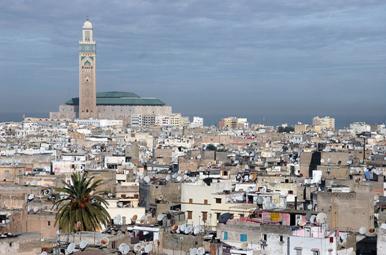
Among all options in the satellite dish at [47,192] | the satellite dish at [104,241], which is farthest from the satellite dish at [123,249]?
the satellite dish at [47,192]

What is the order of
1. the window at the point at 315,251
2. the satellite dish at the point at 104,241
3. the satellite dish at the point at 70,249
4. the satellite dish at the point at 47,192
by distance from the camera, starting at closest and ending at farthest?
the satellite dish at the point at 70,249 < the window at the point at 315,251 < the satellite dish at the point at 104,241 < the satellite dish at the point at 47,192

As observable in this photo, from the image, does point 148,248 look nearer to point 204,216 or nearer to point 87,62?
point 204,216

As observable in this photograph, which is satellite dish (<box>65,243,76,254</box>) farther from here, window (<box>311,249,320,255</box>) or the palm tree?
the palm tree

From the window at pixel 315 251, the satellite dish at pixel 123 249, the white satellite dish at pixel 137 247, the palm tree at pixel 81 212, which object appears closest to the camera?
the satellite dish at pixel 123 249

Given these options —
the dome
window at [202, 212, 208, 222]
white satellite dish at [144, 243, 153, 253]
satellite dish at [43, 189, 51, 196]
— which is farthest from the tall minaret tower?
white satellite dish at [144, 243, 153, 253]

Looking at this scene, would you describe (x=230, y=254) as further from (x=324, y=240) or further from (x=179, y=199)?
(x=179, y=199)

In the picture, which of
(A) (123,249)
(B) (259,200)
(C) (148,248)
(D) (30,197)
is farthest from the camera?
(D) (30,197)

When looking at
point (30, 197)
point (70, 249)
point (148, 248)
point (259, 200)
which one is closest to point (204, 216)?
point (259, 200)

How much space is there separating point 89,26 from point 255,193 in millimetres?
160063

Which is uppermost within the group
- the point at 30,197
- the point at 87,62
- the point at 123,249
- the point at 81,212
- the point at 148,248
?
the point at 87,62

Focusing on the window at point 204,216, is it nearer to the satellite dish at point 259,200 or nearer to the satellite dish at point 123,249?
the satellite dish at point 259,200

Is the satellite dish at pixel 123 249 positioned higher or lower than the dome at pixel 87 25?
lower

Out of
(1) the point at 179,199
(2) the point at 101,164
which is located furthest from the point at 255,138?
(1) the point at 179,199

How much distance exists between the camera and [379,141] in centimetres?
10419
